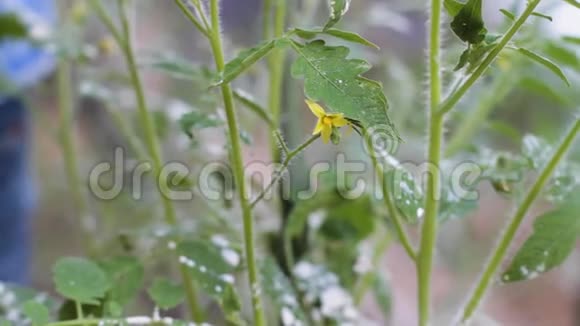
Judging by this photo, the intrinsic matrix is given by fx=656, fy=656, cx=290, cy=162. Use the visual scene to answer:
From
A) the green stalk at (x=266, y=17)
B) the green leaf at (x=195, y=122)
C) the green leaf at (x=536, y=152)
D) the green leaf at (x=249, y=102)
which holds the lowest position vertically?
the green leaf at (x=536, y=152)

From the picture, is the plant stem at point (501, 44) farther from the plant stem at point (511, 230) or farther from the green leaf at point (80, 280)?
the green leaf at point (80, 280)

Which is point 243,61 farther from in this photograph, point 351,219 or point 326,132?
point 351,219

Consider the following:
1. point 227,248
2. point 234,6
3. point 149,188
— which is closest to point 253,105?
point 227,248

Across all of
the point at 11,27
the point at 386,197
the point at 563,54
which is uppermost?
the point at 11,27

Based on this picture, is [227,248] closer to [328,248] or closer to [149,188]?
[328,248]

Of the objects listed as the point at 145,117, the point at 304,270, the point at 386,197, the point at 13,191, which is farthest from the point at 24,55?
the point at 386,197

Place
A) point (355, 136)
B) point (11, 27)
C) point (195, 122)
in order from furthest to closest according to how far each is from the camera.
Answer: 1. point (11, 27)
2. point (355, 136)
3. point (195, 122)

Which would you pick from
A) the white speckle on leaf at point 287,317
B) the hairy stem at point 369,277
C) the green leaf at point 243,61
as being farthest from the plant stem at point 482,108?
the green leaf at point 243,61
